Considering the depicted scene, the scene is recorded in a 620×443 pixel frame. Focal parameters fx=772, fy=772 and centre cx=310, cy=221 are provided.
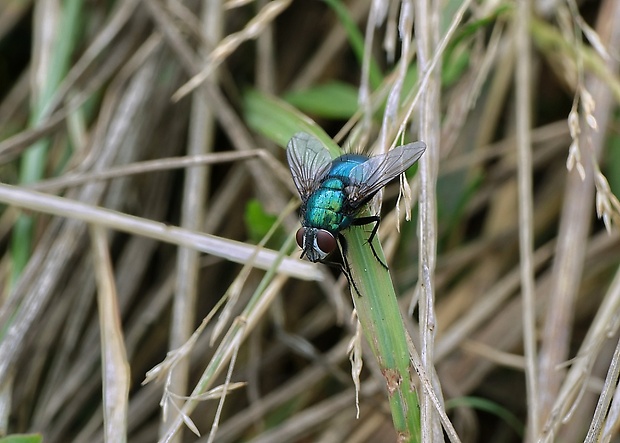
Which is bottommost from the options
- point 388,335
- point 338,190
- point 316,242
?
point 388,335

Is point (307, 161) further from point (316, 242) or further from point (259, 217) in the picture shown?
point (316, 242)

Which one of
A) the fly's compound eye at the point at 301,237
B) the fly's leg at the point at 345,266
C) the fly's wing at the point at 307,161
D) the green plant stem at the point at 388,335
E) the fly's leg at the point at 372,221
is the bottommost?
the green plant stem at the point at 388,335

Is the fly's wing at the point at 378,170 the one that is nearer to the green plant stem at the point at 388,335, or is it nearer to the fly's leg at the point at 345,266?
the fly's leg at the point at 345,266

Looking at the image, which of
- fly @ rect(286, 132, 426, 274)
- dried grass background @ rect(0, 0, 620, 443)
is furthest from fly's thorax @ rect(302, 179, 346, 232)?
dried grass background @ rect(0, 0, 620, 443)

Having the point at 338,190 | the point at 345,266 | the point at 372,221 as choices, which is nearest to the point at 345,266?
the point at 345,266

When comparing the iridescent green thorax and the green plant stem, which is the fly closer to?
the iridescent green thorax

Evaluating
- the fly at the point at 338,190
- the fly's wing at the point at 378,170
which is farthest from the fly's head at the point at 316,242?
the fly's wing at the point at 378,170

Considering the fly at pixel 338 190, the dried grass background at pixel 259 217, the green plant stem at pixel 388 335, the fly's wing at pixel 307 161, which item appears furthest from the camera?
the dried grass background at pixel 259 217
